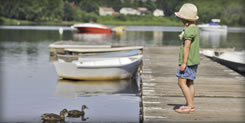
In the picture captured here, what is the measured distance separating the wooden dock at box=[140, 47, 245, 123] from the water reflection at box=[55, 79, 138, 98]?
77.2 inches

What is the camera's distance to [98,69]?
66.8ft

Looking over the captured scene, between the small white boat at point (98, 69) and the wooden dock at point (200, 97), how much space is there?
9.24ft

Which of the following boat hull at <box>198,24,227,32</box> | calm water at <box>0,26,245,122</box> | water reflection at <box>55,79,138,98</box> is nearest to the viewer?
calm water at <box>0,26,245,122</box>

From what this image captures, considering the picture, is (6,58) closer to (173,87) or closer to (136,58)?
(136,58)

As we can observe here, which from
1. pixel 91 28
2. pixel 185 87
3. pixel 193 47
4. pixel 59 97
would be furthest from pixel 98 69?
pixel 91 28

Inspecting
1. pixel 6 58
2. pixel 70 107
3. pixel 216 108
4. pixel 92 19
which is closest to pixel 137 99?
pixel 70 107

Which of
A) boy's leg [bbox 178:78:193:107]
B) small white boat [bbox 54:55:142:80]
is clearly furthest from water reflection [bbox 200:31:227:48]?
boy's leg [bbox 178:78:193:107]

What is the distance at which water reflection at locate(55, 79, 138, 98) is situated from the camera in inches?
714

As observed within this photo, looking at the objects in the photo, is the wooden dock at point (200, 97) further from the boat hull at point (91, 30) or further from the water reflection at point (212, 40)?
A: the boat hull at point (91, 30)

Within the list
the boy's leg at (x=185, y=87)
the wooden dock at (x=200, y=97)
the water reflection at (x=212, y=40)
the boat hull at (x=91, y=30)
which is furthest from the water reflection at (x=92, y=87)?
the boat hull at (x=91, y=30)

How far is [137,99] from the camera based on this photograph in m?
16.9

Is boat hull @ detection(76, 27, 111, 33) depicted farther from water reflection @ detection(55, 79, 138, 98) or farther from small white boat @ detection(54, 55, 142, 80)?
small white boat @ detection(54, 55, 142, 80)

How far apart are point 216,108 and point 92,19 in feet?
370

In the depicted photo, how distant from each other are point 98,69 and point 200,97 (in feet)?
31.8
